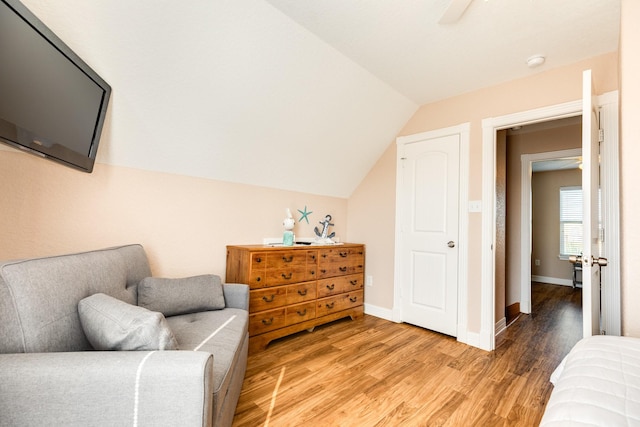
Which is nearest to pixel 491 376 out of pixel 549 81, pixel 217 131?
pixel 549 81

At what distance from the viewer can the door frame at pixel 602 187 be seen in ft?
6.53

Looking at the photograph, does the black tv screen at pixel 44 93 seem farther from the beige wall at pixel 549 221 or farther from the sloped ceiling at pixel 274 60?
the beige wall at pixel 549 221

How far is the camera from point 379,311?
3.32m

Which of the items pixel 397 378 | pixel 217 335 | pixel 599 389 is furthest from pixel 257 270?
pixel 599 389

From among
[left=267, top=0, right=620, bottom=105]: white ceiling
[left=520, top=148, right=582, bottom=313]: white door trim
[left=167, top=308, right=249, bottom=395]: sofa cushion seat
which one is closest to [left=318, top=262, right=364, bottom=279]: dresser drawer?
[left=167, top=308, right=249, bottom=395]: sofa cushion seat

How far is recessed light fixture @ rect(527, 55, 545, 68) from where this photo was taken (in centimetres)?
219

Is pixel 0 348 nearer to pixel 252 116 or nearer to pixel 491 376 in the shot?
pixel 252 116

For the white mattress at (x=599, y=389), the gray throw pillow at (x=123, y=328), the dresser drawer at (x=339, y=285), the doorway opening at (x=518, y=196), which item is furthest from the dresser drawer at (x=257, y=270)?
the doorway opening at (x=518, y=196)

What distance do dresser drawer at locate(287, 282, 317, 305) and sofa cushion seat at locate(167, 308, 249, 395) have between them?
0.66 meters

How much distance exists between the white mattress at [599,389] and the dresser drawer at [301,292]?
6.35ft

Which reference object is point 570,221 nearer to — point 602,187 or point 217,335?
point 602,187

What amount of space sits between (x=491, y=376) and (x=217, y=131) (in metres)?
2.74

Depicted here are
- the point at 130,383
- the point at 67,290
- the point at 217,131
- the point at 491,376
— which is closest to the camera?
the point at 130,383

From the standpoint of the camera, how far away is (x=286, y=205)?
308 cm
